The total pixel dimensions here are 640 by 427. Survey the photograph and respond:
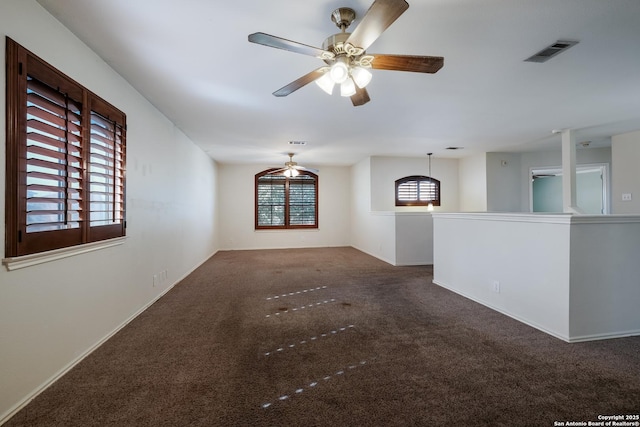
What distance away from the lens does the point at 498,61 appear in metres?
2.54

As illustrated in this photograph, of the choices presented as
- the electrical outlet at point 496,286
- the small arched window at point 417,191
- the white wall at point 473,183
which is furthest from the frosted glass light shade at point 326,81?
the white wall at point 473,183

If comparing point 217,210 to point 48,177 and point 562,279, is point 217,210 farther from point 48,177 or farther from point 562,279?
point 562,279

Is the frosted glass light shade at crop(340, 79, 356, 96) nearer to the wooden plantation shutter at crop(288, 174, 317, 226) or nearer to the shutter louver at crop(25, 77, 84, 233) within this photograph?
the shutter louver at crop(25, 77, 84, 233)

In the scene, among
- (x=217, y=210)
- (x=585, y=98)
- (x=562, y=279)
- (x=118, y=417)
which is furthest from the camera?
(x=217, y=210)

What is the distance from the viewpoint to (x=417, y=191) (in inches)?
291

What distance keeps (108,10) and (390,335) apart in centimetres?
325

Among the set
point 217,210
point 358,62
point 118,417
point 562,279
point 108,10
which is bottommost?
point 118,417

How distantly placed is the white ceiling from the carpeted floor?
2437 mm

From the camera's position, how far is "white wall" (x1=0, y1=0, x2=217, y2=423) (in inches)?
64.8

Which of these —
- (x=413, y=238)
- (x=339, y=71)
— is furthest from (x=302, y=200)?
(x=339, y=71)

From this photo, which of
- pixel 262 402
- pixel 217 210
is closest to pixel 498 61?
pixel 262 402

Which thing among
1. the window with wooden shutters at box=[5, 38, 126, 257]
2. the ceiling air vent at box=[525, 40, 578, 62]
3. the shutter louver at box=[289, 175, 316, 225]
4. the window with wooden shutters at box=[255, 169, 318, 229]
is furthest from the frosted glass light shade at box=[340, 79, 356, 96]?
the shutter louver at box=[289, 175, 316, 225]

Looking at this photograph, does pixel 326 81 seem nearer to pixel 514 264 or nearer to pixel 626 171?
pixel 514 264

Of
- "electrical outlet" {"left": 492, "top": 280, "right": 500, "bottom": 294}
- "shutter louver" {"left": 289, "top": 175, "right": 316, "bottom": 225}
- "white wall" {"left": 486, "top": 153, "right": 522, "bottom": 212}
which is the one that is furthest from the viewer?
"shutter louver" {"left": 289, "top": 175, "right": 316, "bottom": 225}
